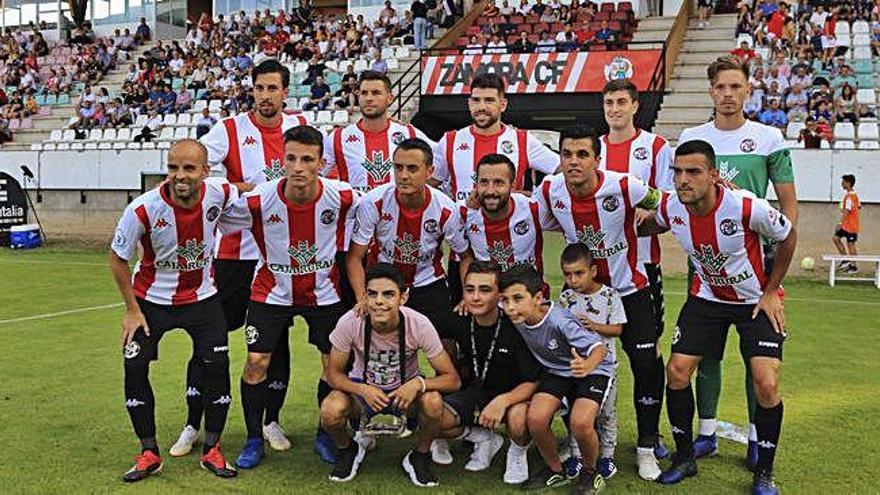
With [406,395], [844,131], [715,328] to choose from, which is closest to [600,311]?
[715,328]

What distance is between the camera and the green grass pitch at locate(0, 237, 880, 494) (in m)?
4.63

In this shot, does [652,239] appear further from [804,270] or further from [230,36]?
[230,36]

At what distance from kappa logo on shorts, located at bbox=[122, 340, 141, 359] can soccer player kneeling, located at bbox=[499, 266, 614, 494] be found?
6.64ft

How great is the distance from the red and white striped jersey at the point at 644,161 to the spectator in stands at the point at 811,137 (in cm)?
1188

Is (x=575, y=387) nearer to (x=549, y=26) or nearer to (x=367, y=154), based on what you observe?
(x=367, y=154)

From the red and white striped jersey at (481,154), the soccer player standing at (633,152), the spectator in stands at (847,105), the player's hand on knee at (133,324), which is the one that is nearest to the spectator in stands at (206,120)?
the spectator in stands at (847,105)

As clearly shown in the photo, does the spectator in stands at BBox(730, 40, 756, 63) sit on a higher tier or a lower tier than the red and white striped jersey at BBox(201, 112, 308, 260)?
higher

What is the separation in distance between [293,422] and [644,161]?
288cm

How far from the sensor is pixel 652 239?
5293 millimetres

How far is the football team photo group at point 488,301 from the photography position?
183 inches

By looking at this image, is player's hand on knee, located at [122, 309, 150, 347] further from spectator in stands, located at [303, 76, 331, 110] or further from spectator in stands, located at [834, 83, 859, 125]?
spectator in stands, located at [303, 76, 331, 110]

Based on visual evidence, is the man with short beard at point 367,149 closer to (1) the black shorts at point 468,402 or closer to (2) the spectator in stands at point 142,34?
(1) the black shorts at point 468,402

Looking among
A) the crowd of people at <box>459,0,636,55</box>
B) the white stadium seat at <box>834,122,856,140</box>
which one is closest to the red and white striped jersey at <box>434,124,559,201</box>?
the white stadium seat at <box>834,122,856,140</box>

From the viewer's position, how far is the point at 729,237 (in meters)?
4.64
